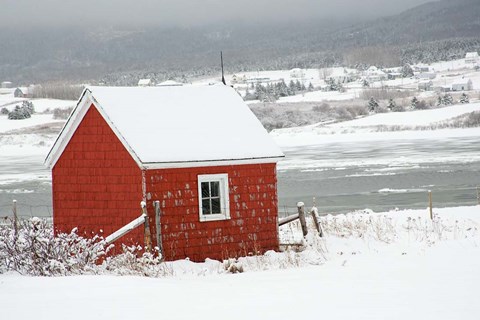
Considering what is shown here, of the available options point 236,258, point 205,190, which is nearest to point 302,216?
point 236,258

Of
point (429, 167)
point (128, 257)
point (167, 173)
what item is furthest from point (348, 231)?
point (429, 167)

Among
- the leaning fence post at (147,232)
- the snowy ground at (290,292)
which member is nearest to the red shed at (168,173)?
the leaning fence post at (147,232)

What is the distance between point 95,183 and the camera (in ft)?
57.3

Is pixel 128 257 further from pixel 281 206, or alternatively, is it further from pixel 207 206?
pixel 281 206

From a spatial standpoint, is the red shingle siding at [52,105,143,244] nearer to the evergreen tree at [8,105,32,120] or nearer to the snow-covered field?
the snow-covered field

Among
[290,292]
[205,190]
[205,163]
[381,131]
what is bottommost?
[290,292]

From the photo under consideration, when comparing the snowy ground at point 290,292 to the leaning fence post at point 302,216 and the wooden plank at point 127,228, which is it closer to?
the wooden plank at point 127,228

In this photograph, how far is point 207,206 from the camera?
17.6 meters

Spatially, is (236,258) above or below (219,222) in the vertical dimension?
below

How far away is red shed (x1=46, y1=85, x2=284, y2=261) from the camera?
16828 mm

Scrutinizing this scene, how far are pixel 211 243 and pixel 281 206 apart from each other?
13724mm

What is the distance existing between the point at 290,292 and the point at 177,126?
8.02 meters

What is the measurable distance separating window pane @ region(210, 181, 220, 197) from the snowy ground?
257cm

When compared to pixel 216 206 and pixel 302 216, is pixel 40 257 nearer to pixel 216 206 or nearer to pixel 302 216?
pixel 216 206
